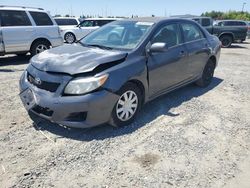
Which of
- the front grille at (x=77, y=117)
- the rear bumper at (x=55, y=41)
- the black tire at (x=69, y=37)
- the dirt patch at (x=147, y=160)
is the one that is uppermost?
the rear bumper at (x=55, y=41)

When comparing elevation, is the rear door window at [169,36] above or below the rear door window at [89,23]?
above

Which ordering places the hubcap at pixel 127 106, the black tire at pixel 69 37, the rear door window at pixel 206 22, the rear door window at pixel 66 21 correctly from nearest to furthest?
Answer: the hubcap at pixel 127 106, the rear door window at pixel 206 22, the black tire at pixel 69 37, the rear door window at pixel 66 21

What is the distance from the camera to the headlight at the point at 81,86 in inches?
153

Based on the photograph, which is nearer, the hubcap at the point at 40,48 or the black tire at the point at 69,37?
the hubcap at the point at 40,48

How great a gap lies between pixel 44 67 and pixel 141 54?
1.52 metres

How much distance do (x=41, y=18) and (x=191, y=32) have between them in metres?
5.97

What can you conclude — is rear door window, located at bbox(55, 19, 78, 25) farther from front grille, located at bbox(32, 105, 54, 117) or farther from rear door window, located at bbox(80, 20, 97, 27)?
front grille, located at bbox(32, 105, 54, 117)

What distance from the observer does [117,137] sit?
13.6 ft

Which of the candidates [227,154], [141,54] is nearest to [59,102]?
[141,54]

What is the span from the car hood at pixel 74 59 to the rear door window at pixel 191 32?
6.55ft

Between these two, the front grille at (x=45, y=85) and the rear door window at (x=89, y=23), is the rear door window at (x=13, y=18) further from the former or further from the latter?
the rear door window at (x=89, y=23)

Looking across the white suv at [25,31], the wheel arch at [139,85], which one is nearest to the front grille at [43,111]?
the wheel arch at [139,85]

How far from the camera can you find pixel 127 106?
4.43 metres

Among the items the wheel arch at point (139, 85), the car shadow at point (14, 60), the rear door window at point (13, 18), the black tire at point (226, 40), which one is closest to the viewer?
the wheel arch at point (139, 85)
